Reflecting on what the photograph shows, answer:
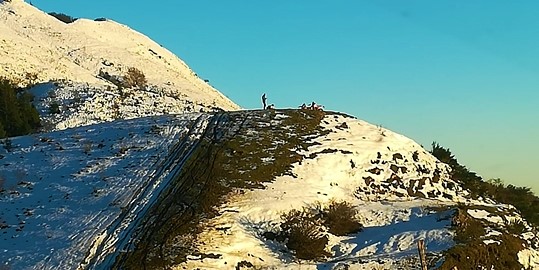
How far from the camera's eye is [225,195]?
19.2m

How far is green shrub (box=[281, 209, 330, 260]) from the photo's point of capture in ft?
56.5

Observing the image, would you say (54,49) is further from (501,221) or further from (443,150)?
(501,221)

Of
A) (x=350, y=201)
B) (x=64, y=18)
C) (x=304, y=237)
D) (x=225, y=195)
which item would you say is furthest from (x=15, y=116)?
(x=64, y=18)

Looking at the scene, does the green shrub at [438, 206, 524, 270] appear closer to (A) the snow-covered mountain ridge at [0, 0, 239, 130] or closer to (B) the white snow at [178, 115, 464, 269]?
(B) the white snow at [178, 115, 464, 269]

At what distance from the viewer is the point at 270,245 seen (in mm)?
17422

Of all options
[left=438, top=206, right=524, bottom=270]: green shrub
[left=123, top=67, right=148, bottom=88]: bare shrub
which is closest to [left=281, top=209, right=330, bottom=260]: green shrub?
[left=438, top=206, right=524, bottom=270]: green shrub

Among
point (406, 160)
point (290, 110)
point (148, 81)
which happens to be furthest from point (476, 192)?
point (148, 81)

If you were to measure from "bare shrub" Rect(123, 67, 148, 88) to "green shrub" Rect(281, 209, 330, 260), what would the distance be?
44445mm

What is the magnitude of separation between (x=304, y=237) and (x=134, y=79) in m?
48.6

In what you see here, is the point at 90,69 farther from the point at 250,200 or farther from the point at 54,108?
the point at 250,200

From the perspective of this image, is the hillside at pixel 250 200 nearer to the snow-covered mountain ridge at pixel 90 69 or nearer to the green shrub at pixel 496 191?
the green shrub at pixel 496 191

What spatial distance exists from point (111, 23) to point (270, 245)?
76.7 meters

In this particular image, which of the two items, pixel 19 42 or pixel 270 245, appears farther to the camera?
pixel 19 42

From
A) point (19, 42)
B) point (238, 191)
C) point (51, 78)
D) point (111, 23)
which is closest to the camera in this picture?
point (238, 191)
